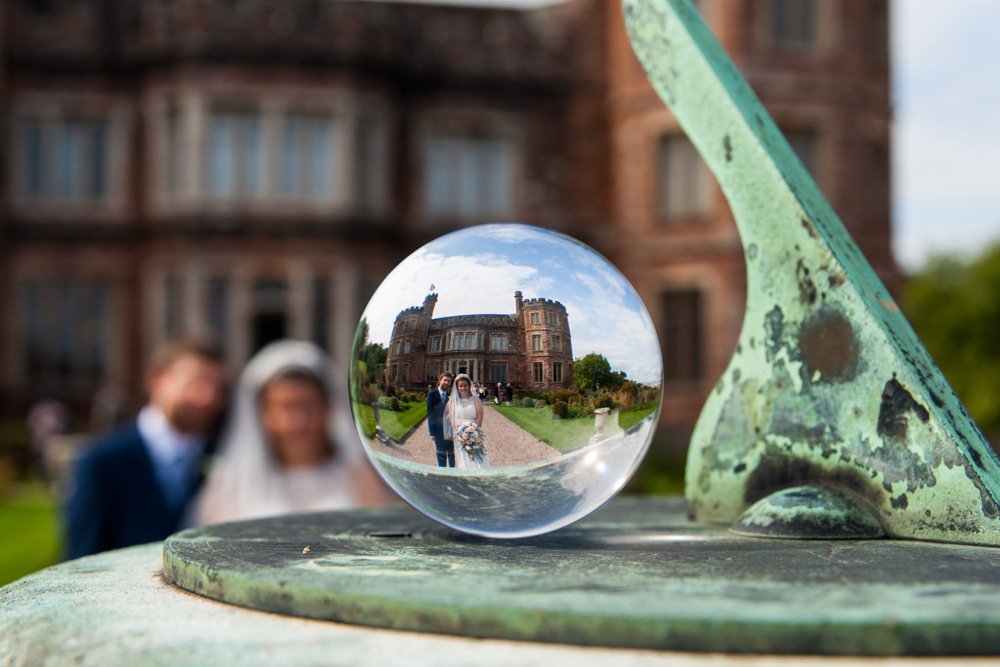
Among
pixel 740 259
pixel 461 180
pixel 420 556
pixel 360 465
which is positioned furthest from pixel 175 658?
pixel 461 180

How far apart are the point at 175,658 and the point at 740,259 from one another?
18.8 metres

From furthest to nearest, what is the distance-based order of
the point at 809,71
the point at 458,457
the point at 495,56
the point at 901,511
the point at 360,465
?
the point at 495,56 → the point at 809,71 → the point at 360,465 → the point at 901,511 → the point at 458,457

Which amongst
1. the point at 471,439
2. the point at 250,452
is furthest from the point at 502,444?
the point at 250,452

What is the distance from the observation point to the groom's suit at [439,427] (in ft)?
7.72

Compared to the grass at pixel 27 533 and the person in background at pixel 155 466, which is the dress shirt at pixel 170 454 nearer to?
the person in background at pixel 155 466

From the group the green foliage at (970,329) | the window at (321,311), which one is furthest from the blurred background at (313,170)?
the green foliage at (970,329)

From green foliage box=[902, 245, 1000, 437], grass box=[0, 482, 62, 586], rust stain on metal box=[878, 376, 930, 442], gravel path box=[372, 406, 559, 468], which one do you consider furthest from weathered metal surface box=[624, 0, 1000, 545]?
green foliage box=[902, 245, 1000, 437]

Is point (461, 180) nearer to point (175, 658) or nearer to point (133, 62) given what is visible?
point (133, 62)

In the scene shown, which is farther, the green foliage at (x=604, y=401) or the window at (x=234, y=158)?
the window at (x=234, y=158)

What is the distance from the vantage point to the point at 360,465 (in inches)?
219

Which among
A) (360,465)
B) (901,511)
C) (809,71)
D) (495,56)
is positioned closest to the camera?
(901,511)

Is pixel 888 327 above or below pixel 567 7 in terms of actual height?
below

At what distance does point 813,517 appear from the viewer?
2.75 m

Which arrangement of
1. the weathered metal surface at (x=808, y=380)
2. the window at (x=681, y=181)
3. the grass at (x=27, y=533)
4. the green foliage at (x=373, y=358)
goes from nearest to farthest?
1. the green foliage at (x=373, y=358)
2. the weathered metal surface at (x=808, y=380)
3. the grass at (x=27, y=533)
4. the window at (x=681, y=181)
